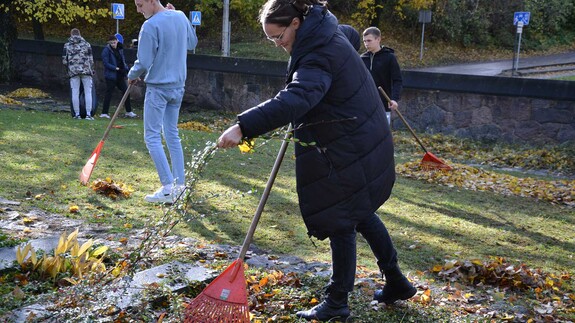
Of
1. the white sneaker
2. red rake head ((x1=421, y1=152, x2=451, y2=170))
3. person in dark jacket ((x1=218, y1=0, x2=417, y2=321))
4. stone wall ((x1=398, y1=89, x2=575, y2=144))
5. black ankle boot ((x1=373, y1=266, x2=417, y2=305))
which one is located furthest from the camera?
stone wall ((x1=398, y1=89, x2=575, y2=144))

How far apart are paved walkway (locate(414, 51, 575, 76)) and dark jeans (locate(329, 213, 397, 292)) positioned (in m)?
23.7

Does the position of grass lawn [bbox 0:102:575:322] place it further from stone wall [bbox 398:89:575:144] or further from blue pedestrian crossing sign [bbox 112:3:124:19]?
blue pedestrian crossing sign [bbox 112:3:124:19]

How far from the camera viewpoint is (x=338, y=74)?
12.3 feet

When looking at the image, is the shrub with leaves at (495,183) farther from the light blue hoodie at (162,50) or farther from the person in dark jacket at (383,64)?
the light blue hoodie at (162,50)

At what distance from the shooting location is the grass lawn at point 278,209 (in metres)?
6.06

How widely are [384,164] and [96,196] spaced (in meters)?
4.10

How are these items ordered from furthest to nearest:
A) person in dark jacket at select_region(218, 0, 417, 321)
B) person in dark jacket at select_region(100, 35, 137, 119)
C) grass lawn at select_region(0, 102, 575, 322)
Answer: person in dark jacket at select_region(100, 35, 137, 119)
grass lawn at select_region(0, 102, 575, 322)
person in dark jacket at select_region(218, 0, 417, 321)

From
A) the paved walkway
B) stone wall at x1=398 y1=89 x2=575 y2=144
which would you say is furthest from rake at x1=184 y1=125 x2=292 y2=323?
the paved walkway

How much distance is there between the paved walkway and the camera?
2791 centimetres

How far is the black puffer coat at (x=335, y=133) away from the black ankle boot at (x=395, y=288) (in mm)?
572

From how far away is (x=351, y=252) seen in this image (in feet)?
13.2

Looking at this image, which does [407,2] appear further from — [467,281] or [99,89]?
[467,281]

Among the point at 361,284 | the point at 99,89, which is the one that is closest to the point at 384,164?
the point at 361,284

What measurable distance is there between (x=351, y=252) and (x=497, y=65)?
28.2 m
